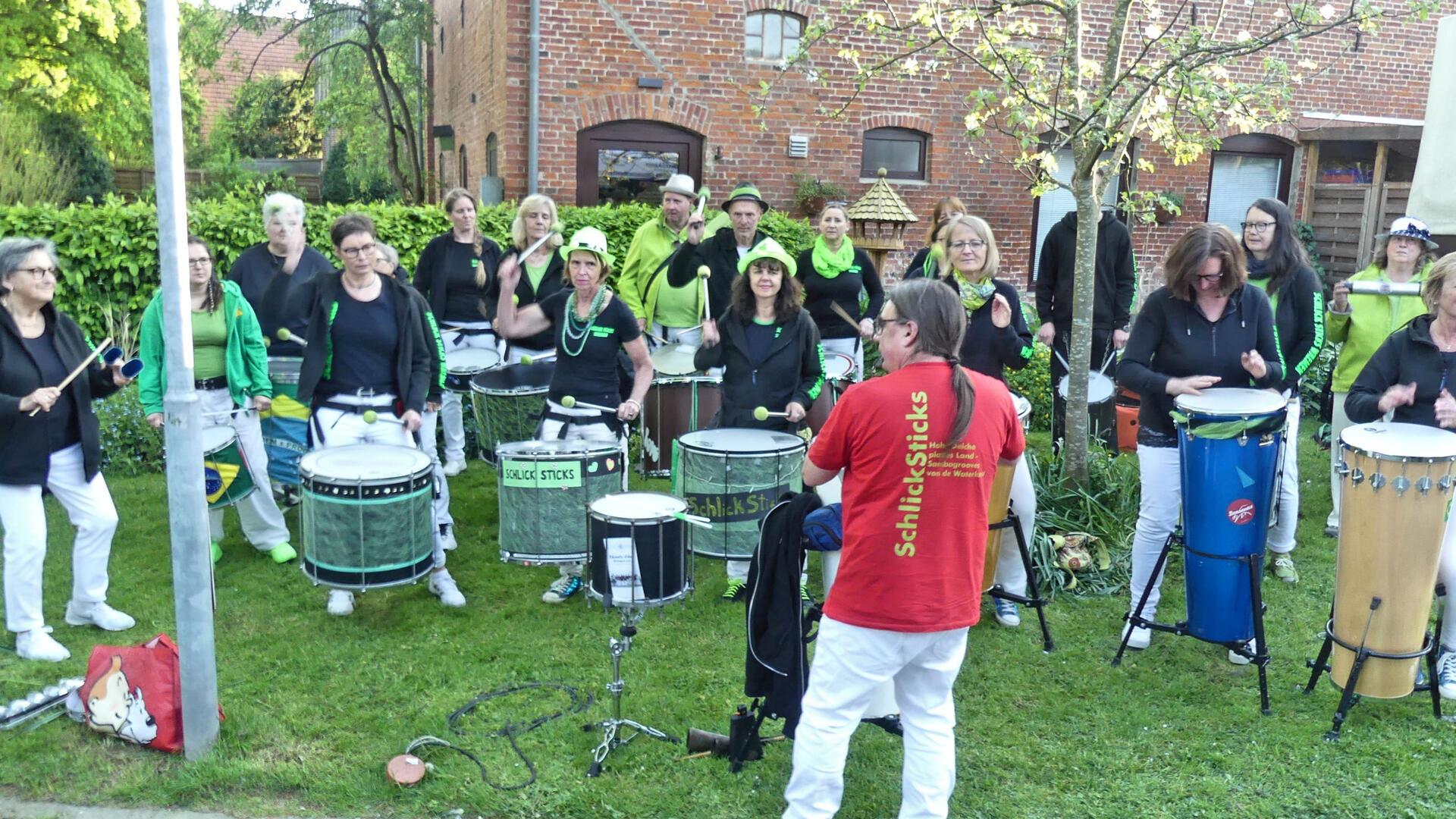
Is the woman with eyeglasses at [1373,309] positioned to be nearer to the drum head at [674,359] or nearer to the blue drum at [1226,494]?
the blue drum at [1226,494]

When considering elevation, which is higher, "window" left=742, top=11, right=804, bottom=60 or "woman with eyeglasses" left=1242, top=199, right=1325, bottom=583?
"window" left=742, top=11, right=804, bottom=60

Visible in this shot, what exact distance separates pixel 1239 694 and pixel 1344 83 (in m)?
12.6

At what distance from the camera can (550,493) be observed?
223 inches

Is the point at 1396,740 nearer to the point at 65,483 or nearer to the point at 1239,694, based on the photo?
the point at 1239,694

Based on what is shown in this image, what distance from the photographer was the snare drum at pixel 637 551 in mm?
4719

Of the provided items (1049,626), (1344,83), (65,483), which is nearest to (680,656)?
(1049,626)

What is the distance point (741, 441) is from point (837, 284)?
2356 millimetres

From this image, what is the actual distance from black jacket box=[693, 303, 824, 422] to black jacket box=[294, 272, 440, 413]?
148 centimetres

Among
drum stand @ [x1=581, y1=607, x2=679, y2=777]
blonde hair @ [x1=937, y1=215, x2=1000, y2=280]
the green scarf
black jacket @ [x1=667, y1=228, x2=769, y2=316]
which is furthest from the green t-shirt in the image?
blonde hair @ [x1=937, y1=215, x2=1000, y2=280]

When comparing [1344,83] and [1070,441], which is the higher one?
[1344,83]

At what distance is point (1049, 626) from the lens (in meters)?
5.97

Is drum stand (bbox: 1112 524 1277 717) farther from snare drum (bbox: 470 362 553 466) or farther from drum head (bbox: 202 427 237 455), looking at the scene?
drum head (bbox: 202 427 237 455)

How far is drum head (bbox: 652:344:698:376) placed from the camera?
770cm

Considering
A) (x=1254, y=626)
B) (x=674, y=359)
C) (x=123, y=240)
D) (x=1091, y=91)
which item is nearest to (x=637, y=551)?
(x=1254, y=626)
